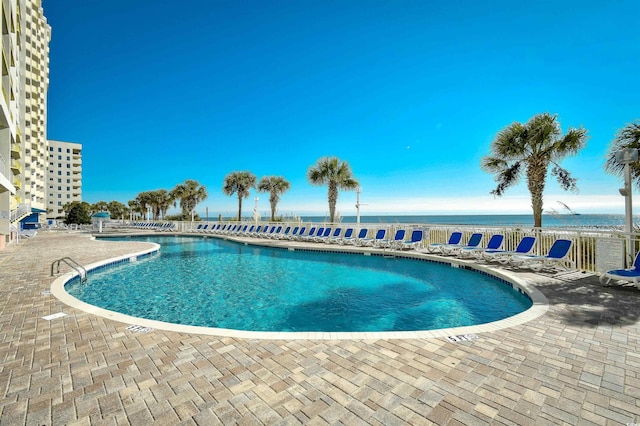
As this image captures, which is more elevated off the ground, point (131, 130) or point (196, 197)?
point (131, 130)

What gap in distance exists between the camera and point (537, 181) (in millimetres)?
11148

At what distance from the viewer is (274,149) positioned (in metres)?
34.2

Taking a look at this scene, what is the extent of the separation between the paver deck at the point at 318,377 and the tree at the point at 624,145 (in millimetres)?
6281

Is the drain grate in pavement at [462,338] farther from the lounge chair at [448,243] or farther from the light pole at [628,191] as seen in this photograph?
the lounge chair at [448,243]

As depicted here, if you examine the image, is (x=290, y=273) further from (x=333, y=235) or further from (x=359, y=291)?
(x=333, y=235)

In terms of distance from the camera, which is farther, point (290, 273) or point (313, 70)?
point (313, 70)

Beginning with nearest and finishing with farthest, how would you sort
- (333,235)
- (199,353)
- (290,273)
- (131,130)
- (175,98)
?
(199,353) → (290,273) → (333,235) → (175,98) → (131,130)

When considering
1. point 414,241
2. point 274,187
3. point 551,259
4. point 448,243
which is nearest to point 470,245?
point 448,243

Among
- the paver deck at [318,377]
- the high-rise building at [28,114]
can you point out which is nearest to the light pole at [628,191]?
the paver deck at [318,377]

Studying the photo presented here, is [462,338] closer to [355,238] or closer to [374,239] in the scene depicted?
[374,239]

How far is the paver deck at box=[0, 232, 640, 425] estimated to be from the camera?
2021mm

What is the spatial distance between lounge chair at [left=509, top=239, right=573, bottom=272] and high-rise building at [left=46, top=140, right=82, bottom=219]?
83.5m

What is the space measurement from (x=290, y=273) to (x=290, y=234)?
27.6 ft

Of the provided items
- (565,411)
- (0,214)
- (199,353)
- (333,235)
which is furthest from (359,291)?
(0,214)
